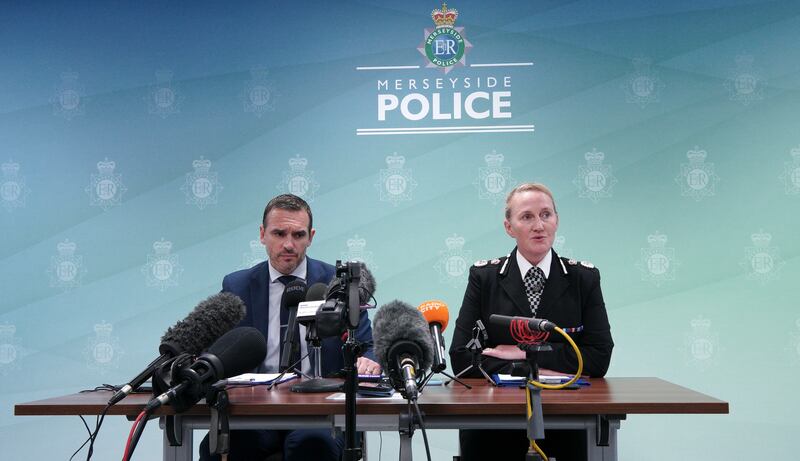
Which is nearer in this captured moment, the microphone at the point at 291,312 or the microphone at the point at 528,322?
the microphone at the point at 528,322

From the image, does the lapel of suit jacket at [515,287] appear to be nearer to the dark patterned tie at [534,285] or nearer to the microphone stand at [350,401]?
the dark patterned tie at [534,285]

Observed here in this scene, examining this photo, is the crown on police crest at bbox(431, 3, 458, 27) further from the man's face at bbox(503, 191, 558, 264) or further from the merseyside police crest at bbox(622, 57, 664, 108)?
the man's face at bbox(503, 191, 558, 264)

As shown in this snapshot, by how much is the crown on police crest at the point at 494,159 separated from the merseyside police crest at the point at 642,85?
95 cm

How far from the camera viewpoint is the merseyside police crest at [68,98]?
16.0ft

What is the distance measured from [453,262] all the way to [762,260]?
204cm

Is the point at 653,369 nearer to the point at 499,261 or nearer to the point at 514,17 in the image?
the point at 499,261

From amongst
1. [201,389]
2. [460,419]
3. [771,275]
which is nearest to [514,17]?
[771,275]

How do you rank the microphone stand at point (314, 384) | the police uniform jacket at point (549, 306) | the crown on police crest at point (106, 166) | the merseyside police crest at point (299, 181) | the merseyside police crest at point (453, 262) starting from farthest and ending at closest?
the crown on police crest at point (106, 166)
the merseyside police crest at point (299, 181)
the merseyside police crest at point (453, 262)
the police uniform jacket at point (549, 306)
the microphone stand at point (314, 384)

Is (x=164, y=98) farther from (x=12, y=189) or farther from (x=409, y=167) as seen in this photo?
(x=409, y=167)

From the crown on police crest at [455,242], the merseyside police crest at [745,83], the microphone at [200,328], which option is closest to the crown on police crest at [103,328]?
the crown on police crest at [455,242]

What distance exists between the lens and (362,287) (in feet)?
7.39

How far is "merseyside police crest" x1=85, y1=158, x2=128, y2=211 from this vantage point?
4.80 m

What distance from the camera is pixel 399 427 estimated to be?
2.07 meters

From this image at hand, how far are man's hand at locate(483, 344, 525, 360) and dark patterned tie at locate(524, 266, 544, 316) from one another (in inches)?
12.3
